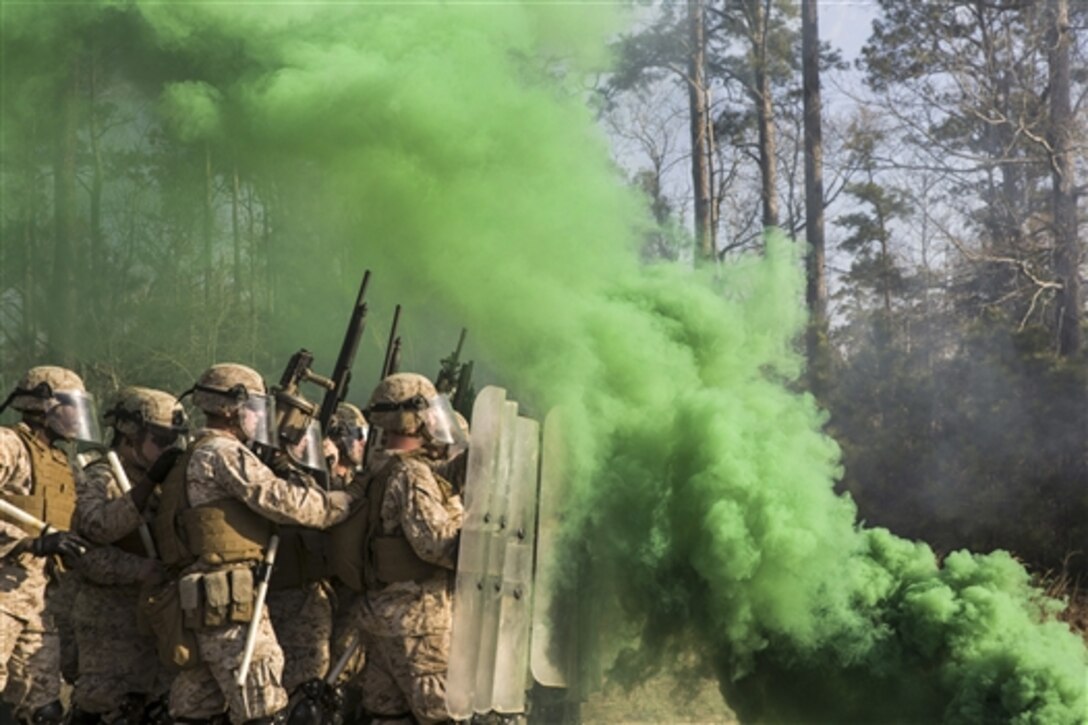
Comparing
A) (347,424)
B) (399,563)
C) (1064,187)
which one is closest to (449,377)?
(347,424)

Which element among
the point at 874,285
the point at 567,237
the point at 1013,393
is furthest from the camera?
the point at 874,285

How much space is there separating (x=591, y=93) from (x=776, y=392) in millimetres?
4856

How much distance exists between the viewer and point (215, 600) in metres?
6.23

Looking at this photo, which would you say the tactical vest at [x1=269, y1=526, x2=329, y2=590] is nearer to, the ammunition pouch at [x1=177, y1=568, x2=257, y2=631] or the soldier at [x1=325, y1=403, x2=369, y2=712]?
the soldier at [x1=325, y1=403, x2=369, y2=712]

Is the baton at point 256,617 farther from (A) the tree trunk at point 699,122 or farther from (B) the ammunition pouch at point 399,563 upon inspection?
(A) the tree trunk at point 699,122

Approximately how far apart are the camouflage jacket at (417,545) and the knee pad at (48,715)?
5.50ft

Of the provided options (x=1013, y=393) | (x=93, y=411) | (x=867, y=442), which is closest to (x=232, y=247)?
(x=93, y=411)

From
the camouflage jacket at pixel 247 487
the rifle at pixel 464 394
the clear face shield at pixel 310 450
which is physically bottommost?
the camouflage jacket at pixel 247 487

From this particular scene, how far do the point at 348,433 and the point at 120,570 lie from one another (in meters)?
1.91

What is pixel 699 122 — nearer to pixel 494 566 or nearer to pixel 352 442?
pixel 352 442

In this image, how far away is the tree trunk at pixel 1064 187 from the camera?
14094 mm

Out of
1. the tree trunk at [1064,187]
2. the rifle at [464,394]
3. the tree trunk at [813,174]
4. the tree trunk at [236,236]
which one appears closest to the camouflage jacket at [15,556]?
the rifle at [464,394]

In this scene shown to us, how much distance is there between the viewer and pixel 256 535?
6.47 metres

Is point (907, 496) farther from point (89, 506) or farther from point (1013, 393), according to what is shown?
point (89, 506)
